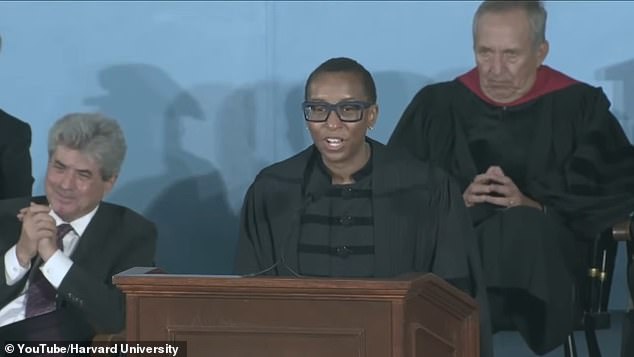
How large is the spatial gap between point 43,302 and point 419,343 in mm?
1752

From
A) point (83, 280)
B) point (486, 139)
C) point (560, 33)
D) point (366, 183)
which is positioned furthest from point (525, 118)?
point (83, 280)

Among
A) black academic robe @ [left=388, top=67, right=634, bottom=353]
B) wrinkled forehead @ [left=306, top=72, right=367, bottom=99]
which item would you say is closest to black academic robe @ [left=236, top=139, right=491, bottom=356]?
wrinkled forehead @ [left=306, top=72, right=367, bottom=99]

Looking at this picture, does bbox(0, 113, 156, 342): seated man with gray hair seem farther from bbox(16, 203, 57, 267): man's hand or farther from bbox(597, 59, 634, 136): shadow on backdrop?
bbox(597, 59, 634, 136): shadow on backdrop

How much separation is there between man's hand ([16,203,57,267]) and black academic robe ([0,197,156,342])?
3.8 inches

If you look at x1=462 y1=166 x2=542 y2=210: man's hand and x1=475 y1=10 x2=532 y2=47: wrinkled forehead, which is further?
x1=475 y1=10 x2=532 y2=47: wrinkled forehead

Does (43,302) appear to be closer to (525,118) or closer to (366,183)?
(366,183)

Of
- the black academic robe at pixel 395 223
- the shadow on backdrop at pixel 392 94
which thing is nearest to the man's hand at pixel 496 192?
the black academic robe at pixel 395 223

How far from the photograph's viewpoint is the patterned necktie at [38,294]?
5.76 m

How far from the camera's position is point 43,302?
5.77 m

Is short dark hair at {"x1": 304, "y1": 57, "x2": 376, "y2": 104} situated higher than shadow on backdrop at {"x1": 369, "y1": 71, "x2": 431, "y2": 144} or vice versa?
short dark hair at {"x1": 304, "y1": 57, "x2": 376, "y2": 104}

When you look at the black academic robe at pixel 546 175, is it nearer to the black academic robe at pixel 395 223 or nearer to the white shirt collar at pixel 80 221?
the black academic robe at pixel 395 223

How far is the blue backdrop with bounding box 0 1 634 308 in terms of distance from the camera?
729 centimetres

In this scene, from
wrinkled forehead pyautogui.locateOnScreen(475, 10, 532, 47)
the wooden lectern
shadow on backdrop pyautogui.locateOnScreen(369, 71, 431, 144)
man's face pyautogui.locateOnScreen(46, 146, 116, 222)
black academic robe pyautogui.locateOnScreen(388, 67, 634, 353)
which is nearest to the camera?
the wooden lectern

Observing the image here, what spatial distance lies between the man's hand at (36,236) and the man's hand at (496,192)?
5.11 ft
